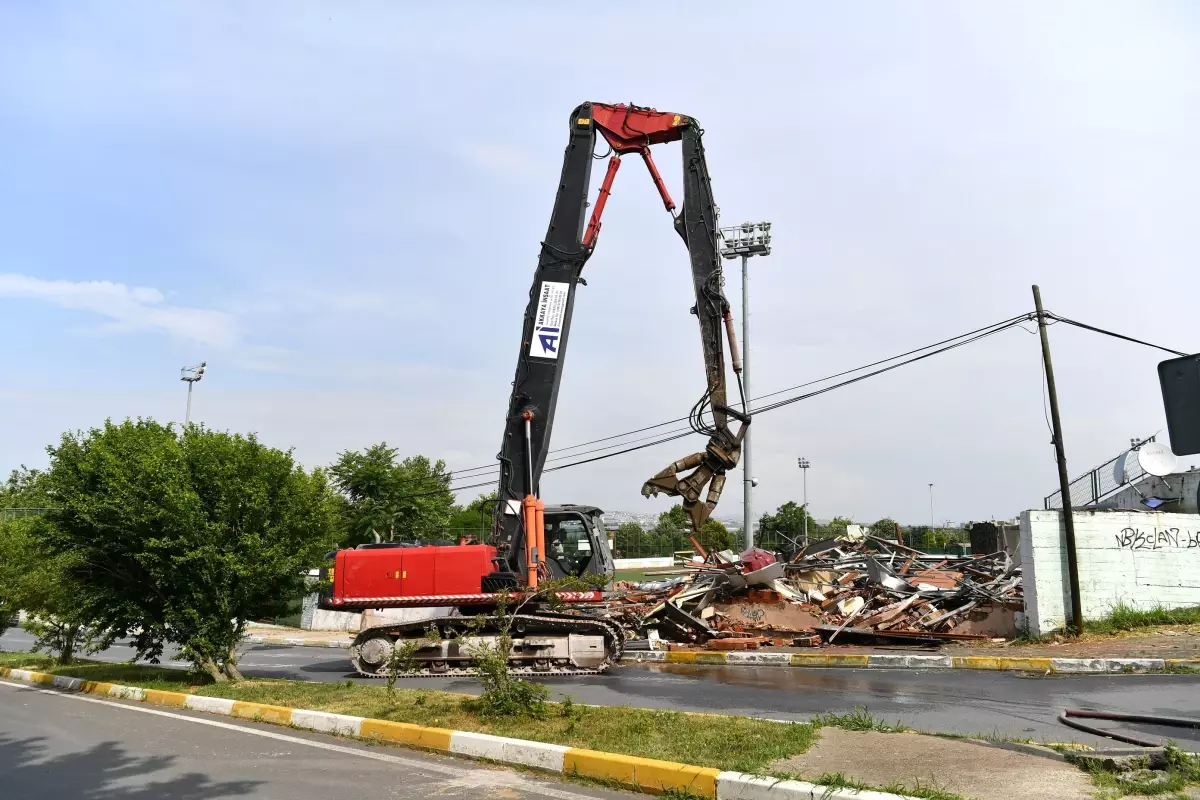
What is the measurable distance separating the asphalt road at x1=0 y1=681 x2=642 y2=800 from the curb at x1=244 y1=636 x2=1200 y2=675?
799 centimetres

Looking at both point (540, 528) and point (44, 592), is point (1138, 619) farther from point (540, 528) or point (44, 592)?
point (44, 592)

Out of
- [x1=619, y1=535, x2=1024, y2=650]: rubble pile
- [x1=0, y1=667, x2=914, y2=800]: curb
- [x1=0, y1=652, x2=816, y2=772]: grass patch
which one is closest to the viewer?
[x1=0, y1=667, x2=914, y2=800]: curb

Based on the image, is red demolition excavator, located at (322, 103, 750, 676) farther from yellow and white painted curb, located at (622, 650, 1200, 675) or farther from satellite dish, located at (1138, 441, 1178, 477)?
satellite dish, located at (1138, 441, 1178, 477)

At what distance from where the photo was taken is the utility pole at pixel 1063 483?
14148 millimetres

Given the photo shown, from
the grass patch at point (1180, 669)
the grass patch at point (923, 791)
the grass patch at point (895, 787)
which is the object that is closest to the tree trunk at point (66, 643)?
the grass patch at point (895, 787)

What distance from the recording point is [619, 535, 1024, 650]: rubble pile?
15.4 metres

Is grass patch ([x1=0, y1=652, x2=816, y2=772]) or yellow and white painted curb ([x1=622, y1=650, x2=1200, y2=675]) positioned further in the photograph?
yellow and white painted curb ([x1=622, y1=650, x2=1200, y2=675])

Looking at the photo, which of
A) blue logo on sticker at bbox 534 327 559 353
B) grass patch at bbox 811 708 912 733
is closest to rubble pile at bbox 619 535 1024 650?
blue logo on sticker at bbox 534 327 559 353

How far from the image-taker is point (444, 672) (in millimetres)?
14328

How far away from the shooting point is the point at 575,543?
50.5 feet

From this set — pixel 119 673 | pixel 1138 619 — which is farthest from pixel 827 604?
pixel 119 673

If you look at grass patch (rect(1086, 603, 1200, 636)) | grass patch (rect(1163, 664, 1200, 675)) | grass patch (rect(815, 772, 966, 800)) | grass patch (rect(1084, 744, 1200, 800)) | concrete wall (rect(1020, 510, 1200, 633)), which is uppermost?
concrete wall (rect(1020, 510, 1200, 633))

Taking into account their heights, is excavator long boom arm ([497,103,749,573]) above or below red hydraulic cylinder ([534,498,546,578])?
above

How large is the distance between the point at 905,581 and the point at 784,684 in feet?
21.4
